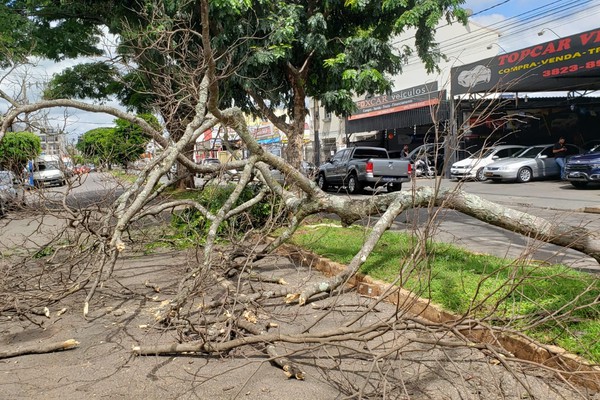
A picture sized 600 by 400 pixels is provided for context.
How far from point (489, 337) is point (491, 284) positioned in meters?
1.27

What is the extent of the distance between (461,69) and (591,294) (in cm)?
2063

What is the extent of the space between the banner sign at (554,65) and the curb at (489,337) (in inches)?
461

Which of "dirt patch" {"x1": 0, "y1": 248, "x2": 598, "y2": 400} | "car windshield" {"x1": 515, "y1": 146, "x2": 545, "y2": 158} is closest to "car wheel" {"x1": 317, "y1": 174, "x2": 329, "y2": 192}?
"car windshield" {"x1": 515, "y1": 146, "x2": 545, "y2": 158}

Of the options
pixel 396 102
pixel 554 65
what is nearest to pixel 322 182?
pixel 554 65

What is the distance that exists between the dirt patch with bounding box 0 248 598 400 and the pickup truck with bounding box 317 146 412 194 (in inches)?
451

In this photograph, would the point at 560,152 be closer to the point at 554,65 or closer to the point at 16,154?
the point at 554,65

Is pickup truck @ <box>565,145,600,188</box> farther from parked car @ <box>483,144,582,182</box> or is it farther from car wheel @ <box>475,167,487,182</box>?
car wheel @ <box>475,167,487,182</box>

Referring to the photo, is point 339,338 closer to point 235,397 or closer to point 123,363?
point 235,397

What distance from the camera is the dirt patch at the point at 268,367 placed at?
3.32 metres

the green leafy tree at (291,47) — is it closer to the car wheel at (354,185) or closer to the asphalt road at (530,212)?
the asphalt road at (530,212)

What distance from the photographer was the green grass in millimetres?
3436

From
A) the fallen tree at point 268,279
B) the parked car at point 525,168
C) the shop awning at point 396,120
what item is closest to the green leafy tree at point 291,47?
the fallen tree at point 268,279

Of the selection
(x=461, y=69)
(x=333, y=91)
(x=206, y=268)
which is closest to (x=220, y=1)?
(x=333, y=91)

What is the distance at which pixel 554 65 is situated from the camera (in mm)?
18484
